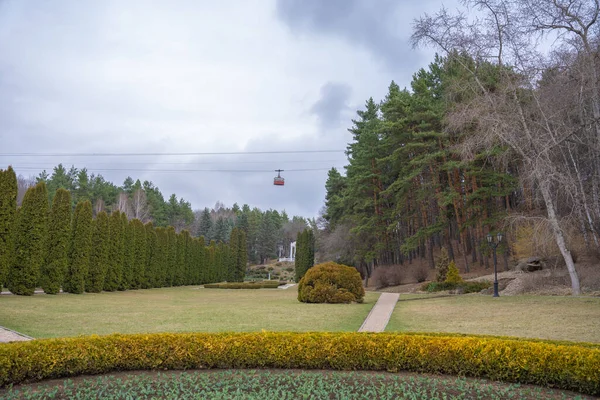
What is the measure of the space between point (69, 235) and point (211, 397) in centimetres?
1759

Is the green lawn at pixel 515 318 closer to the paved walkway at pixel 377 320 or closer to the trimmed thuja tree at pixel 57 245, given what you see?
the paved walkway at pixel 377 320

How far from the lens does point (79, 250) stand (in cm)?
1958

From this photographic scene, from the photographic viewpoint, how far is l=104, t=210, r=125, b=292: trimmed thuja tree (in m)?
22.8

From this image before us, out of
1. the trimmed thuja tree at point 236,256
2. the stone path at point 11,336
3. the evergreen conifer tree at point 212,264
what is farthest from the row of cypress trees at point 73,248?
the trimmed thuja tree at point 236,256

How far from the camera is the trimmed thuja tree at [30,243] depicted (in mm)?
16172

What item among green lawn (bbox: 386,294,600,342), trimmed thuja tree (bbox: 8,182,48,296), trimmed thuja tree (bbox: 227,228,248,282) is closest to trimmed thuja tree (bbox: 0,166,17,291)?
trimmed thuja tree (bbox: 8,182,48,296)

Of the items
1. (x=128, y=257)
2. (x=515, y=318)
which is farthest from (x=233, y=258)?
(x=515, y=318)

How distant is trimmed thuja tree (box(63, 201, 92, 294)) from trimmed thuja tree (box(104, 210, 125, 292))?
2.26 meters

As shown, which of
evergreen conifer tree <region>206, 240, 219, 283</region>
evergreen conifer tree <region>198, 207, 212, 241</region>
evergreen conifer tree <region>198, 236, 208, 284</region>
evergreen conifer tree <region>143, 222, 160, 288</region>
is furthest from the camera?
Answer: evergreen conifer tree <region>198, 207, 212, 241</region>

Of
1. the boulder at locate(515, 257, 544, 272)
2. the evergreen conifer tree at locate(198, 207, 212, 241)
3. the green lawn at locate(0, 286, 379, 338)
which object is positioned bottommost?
the green lawn at locate(0, 286, 379, 338)

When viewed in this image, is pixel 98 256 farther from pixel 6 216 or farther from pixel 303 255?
pixel 303 255

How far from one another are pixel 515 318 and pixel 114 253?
1983 cm

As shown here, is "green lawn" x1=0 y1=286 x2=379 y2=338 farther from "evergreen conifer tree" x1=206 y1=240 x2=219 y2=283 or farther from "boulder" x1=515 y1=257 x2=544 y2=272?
"evergreen conifer tree" x1=206 y1=240 x2=219 y2=283

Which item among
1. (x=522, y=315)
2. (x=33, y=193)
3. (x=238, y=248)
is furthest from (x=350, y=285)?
(x=238, y=248)
